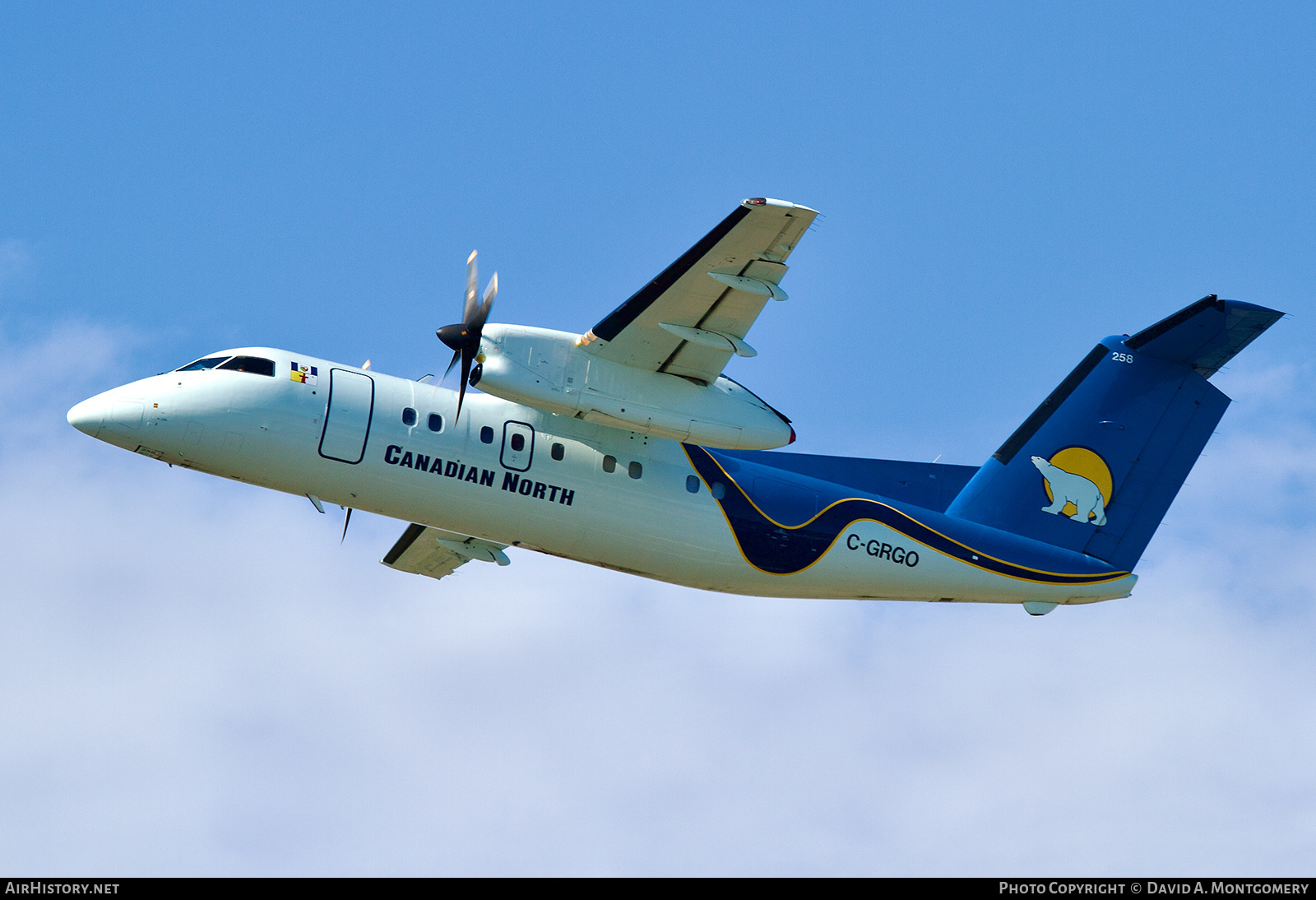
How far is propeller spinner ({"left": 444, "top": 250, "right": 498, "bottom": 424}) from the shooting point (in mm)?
16859

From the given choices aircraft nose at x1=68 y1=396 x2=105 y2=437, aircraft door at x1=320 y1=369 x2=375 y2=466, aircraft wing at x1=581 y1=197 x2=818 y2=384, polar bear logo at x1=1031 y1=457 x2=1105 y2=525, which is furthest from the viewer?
polar bear logo at x1=1031 y1=457 x2=1105 y2=525

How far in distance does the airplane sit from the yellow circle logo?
3 centimetres

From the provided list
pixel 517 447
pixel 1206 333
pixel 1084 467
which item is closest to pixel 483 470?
pixel 517 447

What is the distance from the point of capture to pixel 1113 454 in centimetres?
2114

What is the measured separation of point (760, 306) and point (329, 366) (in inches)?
236

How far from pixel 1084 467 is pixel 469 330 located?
10574 mm

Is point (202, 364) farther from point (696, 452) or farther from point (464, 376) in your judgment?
point (696, 452)

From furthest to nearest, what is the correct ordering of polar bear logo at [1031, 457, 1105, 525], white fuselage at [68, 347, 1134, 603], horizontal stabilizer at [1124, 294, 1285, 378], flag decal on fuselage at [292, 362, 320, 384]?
1. polar bear logo at [1031, 457, 1105, 525]
2. horizontal stabilizer at [1124, 294, 1285, 378]
3. flag decal on fuselage at [292, 362, 320, 384]
4. white fuselage at [68, 347, 1134, 603]

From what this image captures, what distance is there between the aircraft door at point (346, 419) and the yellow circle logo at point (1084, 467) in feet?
35.9

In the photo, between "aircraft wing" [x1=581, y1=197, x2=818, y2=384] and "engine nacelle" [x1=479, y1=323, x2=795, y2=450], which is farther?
"engine nacelle" [x1=479, y1=323, x2=795, y2=450]

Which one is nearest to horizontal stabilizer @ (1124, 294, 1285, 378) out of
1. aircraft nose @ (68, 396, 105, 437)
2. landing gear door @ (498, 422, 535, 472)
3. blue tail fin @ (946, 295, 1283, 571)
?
blue tail fin @ (946, 295, 1283, 571)

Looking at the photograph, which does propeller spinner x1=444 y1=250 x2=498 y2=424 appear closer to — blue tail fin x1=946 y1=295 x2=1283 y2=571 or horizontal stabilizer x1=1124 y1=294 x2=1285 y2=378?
blue tail fin x1=946 y1=295 x2=1283 y2=571
